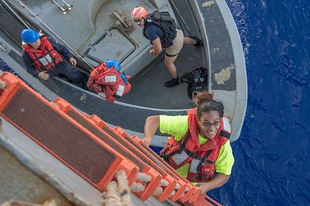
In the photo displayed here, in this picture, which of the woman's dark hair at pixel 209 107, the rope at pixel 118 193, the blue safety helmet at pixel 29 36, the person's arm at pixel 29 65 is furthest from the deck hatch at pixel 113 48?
the rope at pixel 118 193

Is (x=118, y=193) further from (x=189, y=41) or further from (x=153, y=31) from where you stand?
(x=189, y=41)

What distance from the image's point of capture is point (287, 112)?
6.54 meters

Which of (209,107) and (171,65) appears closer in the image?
(209,107)

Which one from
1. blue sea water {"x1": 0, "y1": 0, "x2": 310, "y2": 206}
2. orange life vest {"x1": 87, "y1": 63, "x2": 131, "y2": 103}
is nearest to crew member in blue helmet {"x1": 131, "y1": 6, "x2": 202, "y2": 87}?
orange life vest {"x1": 87, "y1": 63, "x2": 131, "y2": 103}

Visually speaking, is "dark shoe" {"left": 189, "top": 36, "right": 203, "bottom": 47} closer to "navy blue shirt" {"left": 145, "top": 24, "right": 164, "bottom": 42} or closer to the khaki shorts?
the khaki shorts

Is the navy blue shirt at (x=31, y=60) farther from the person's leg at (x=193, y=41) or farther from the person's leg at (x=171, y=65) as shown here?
the person's leg at (x=193, y=41)

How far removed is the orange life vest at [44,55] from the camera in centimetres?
495

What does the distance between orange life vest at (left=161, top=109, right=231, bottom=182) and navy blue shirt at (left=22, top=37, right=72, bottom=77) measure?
2172 millimetres

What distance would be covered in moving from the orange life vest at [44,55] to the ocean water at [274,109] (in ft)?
10.9

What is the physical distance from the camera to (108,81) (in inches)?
193

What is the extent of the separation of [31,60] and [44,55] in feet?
0.65

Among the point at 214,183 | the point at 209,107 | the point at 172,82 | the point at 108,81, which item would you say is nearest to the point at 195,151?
the point at 214,183

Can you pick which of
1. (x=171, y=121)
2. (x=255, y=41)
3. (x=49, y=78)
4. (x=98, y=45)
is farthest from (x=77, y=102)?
(x=255, y=41)

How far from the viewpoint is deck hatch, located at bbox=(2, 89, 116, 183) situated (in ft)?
6.32
